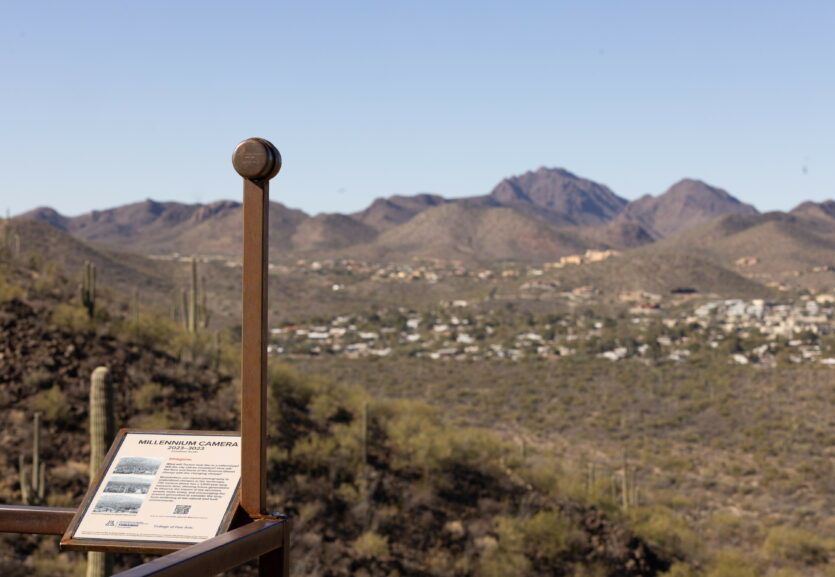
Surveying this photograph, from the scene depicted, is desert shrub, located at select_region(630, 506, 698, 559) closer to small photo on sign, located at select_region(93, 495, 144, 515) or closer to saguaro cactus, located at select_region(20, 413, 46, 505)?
saguaro cactus, located at select_region(20, 413, 46, 505)

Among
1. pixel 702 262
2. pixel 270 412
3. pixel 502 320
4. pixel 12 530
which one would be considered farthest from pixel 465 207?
pixel 12 530

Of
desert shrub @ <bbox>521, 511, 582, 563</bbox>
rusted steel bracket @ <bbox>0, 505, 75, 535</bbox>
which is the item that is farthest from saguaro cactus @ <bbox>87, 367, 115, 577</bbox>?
desert shrub @ <bbox>521, 511, 582, 563</bbox>

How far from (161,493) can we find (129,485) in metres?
0.17

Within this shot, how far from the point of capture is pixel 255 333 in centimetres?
290

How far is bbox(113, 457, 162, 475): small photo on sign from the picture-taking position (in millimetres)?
3225

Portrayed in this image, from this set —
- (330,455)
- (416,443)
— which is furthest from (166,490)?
(416,443)

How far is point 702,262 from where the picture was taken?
91.1 metres

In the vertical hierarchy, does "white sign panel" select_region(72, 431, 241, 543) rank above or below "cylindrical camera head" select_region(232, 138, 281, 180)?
below

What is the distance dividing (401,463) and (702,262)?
79.4 m

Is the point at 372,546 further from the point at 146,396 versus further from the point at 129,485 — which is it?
the point at 129,485

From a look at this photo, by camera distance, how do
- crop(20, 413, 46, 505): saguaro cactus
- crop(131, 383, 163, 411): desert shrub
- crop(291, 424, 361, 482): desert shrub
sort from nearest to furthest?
1. crop(20, 413, 46, 505): saguaro cactus
2. crop(131, 383, 163, 411): desert shrub
3. crop(291, 424, 361, 482): desert shrub

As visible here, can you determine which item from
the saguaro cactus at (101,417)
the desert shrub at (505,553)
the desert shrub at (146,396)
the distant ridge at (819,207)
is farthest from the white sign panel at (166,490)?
the distant ridge at (819,207)

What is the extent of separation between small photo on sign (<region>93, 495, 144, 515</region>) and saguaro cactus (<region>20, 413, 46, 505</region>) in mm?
10673

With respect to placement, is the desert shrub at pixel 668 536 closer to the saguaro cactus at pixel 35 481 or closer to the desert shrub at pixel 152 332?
the desert shrub at pixel 152 332
